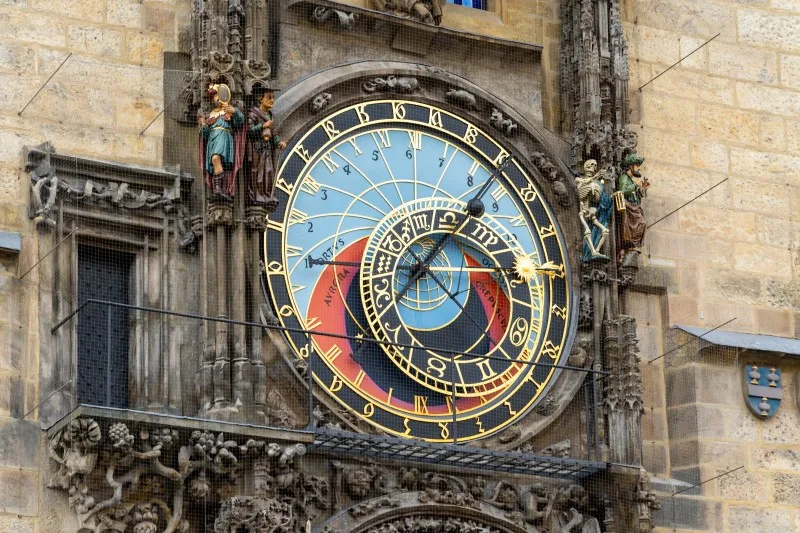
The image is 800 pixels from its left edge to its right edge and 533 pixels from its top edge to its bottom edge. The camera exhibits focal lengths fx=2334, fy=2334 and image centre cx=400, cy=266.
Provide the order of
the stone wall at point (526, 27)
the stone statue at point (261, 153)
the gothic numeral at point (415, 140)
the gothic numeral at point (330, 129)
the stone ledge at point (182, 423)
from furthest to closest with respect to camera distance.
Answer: the stone wall at point (526, 27)
the gothic numeral at point (415, 140)
the gothic numeral at point (330, 129)
the stone statue at point (261, 153)
the stone ledge at point (182, 423)

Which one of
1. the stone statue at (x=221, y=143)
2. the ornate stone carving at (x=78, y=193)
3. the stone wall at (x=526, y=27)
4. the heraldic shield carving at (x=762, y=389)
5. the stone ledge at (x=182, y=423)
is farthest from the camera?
the stone wall at (x=526, y=27)

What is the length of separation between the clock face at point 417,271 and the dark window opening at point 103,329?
902 millimetres

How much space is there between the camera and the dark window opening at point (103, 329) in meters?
13.5

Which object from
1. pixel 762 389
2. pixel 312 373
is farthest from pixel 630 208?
pixel 312 373

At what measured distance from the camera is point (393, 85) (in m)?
14.7

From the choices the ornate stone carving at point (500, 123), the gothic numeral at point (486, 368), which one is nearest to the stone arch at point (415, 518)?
the gothic numeral at point (486, 368)

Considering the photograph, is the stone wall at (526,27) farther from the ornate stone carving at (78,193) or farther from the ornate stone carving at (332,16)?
the ornate stone carving at (78,193)

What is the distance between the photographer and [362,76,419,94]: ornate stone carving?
14680 mm

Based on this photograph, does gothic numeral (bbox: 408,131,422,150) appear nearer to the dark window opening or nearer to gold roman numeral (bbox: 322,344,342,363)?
gold roman numeral (bbox: 322,344,342,363)

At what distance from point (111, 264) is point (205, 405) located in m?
1.12

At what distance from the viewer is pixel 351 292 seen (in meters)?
14.2

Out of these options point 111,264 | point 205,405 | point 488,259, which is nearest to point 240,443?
point 205,405

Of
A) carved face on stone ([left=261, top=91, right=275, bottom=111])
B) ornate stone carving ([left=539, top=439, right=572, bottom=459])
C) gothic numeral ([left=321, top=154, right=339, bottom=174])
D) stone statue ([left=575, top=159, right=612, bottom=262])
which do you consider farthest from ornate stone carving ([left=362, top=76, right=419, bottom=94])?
ornate stone carving ([left=539, top=439, right=572, bottom=459])

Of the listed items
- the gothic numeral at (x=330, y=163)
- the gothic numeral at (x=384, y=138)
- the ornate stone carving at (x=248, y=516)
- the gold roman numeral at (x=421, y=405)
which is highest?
the gothic numeral at (x=384, y=138)
